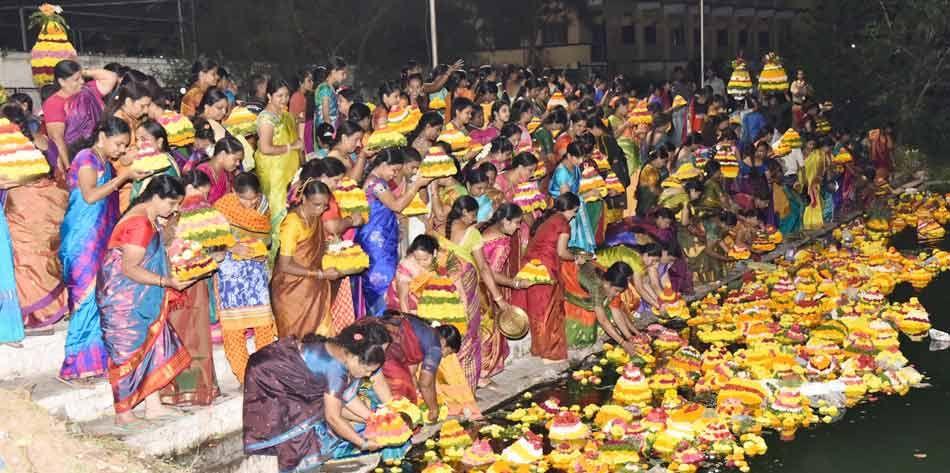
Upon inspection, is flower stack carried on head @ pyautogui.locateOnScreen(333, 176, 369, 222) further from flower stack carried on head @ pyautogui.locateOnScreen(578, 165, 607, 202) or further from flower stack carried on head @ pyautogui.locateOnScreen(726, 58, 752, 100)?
flower stack carried on head @ pyautogui.locateOnScreen(726, 58, 752, 100)

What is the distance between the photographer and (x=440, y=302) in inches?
282

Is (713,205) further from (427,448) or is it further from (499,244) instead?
(427,448)

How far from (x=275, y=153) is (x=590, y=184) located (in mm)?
2667

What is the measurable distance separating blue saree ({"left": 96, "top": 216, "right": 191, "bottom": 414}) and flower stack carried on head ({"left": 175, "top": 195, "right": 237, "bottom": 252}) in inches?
8.3

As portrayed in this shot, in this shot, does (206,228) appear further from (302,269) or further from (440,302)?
(440,302)

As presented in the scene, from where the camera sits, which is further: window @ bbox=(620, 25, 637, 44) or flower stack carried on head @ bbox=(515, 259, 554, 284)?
window @ bbox=(620, 25, 637, 44)

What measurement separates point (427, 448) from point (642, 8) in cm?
3205

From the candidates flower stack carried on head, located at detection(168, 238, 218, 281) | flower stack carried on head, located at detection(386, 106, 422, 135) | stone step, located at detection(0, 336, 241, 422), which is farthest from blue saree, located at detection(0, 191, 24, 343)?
flower stack carried on head, located at detection(386, 106, 422, 135)

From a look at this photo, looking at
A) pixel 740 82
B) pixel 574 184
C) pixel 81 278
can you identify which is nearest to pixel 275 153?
pixel 81 278

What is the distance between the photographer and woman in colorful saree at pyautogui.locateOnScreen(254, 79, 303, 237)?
8523mm

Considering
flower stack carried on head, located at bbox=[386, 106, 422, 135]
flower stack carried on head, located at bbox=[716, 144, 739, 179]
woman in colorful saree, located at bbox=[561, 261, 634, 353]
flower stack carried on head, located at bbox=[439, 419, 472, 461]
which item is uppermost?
flower stack carried on head, located at bbox=[386, 106, 422, 135]

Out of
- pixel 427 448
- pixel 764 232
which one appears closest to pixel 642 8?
pixel 764 232

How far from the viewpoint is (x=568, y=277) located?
352 inches

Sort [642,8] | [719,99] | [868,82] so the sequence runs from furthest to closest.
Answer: [642,8]
[868,82]
[719,99]
